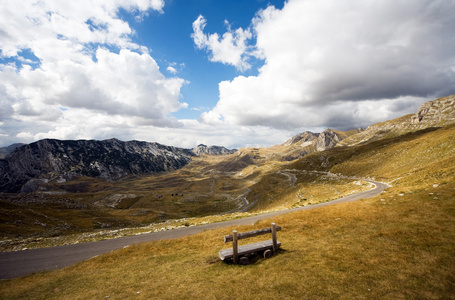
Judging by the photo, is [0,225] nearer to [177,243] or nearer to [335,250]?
[177,243]

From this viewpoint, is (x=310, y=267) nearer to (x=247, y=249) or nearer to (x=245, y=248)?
A: (x=247, y=249)

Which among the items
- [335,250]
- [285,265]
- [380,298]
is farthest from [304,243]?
[380,298]

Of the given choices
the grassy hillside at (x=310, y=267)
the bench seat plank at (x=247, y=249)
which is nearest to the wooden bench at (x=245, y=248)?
the bench seat plank at (x=247, y=249)

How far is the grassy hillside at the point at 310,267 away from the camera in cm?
984

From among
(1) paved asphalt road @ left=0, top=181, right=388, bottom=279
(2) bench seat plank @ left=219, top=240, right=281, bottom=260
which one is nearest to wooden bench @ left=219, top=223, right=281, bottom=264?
(2) bench seat plank @ left=219, top=240, right=281, bottom=260

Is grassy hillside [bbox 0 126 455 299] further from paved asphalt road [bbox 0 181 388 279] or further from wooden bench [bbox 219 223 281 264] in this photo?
paved asphalt road [bbox 0 181 388 279]

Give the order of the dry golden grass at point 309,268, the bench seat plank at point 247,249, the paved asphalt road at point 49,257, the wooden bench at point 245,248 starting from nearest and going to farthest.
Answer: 1. the dry golden grass at point 309,268
2. the wooden bench at point 245,248
3. the bench seat plank at point 247,249
4. the paved asphalt road at point 49,257

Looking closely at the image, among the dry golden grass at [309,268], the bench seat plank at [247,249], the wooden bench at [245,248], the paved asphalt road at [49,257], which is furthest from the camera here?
the paved asphalt road at [49,257]

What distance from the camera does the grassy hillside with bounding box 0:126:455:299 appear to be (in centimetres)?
984

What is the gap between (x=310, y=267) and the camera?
12.1 meters

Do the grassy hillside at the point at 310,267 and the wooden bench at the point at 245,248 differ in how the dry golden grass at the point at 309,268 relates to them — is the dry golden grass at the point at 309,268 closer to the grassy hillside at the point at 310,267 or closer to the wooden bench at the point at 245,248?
A: the grassy hillside at the point at 310,267

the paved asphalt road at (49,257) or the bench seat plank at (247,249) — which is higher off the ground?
the bench seat plank at (247,249)

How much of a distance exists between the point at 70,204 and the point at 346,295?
113m

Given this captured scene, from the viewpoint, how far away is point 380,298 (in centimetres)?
867
